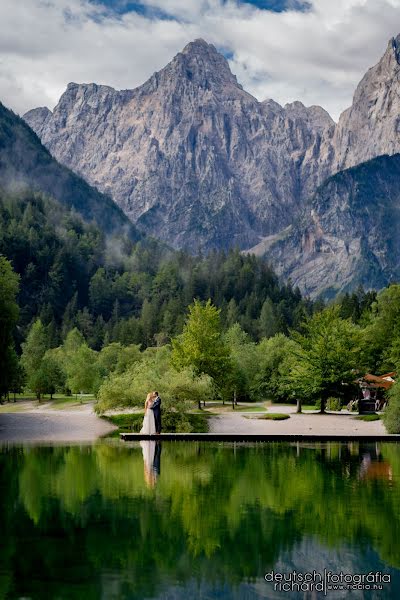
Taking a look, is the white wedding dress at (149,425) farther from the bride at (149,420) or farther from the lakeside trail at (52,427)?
the lakeside trail at (52,427)

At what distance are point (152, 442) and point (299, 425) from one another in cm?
1514

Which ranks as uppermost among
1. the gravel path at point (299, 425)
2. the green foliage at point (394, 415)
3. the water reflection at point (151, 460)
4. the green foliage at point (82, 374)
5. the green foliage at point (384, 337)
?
the green foliage at point (384, 337)

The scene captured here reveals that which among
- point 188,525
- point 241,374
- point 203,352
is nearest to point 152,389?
point 203,352

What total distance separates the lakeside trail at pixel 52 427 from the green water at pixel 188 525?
54.1ft

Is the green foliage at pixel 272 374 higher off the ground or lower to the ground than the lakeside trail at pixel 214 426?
higher

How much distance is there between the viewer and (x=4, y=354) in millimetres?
59719

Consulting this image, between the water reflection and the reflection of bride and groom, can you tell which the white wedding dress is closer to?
the reflection of bride and groom

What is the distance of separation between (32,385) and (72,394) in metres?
14.8

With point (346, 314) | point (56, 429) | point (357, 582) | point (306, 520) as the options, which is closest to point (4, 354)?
point (56, 429)

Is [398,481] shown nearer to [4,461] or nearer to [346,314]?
[4,461]

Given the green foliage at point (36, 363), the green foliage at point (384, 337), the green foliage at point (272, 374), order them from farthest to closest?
the green foliage at point (36, 363)
the green foliage at point (384, 337)
the green foliage at point (272, 374)

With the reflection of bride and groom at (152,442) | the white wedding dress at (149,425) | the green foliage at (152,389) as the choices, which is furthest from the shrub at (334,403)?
the white wedding dress at (149,425)

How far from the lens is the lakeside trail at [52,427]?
187 feet

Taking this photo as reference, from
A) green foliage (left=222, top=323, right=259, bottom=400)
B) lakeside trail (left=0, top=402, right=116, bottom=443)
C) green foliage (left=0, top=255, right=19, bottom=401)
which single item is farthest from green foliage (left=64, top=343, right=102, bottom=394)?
green foliage (left=0, top=255, right=19, bottom=401)
